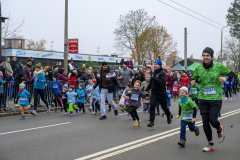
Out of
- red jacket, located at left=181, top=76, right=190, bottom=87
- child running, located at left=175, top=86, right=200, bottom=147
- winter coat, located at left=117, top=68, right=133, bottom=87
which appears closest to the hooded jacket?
winter coat, located at left=117, top=68, right=133, bottom=87

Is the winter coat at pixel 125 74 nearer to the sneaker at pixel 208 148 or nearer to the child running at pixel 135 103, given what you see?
the child running at pixel 135 103

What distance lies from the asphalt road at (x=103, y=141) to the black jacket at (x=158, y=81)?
107 cm

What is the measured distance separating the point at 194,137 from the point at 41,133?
3874 mm

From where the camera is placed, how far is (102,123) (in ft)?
32.8

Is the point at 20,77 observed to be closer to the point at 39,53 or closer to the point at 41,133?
the point at 41,133

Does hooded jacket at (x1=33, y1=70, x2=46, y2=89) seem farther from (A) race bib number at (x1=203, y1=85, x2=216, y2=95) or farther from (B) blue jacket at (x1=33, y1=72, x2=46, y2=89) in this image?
(A) race bib number at (x1=203, y1=85, x2=216, y2=95)

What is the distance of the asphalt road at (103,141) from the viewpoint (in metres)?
5.96

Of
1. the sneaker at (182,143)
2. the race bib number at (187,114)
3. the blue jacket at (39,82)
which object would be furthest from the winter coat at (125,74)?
the sneaker at (182,143)

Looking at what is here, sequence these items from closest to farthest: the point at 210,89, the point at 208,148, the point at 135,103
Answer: the point at 210,89
the point at 208,148
the point at 135,103

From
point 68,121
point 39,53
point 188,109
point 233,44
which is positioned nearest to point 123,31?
point 39,53

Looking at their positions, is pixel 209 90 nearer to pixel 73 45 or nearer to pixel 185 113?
pixel 185 113

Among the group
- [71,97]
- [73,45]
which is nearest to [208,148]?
[71,97]

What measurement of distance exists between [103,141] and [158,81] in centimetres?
248

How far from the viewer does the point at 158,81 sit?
28.5ft
